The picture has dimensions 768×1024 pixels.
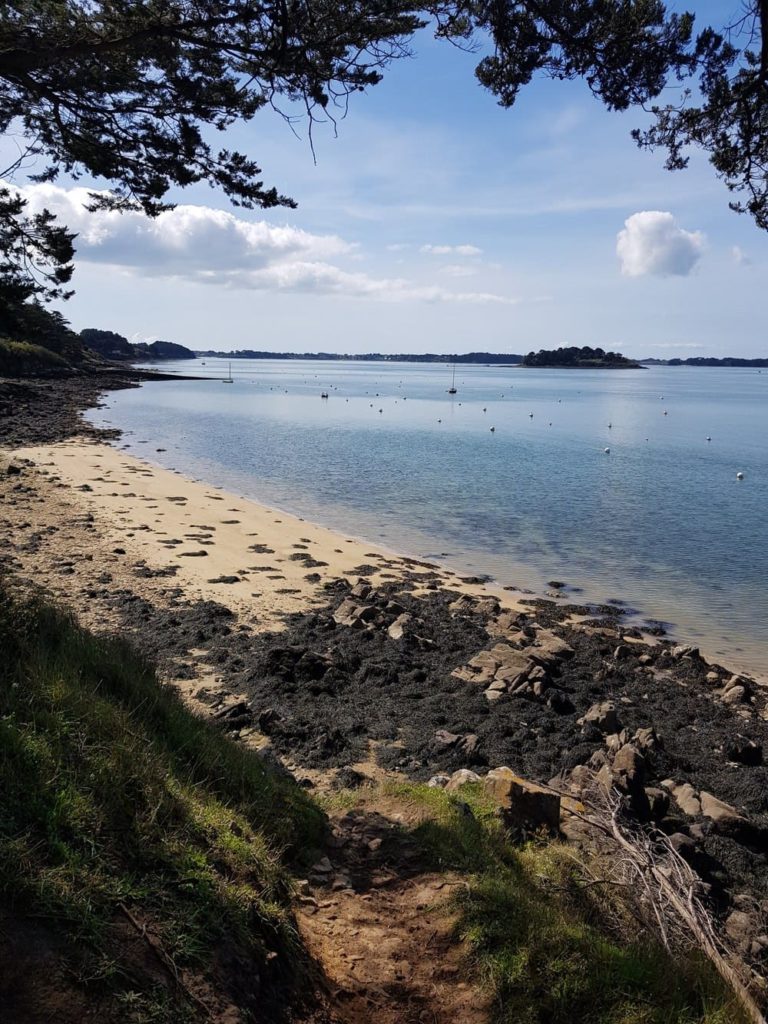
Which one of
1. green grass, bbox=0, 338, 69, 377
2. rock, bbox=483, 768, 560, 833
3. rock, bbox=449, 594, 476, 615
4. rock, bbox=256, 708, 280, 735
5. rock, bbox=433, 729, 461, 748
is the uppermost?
green grass, bbox=0, 338, 69, 377

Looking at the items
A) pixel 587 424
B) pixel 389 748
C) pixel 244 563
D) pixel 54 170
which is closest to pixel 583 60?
pixel 54 170

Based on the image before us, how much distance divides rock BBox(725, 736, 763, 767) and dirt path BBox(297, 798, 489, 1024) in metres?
5.47

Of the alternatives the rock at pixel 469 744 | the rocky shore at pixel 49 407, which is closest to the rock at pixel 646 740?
the rock at pixel 469 744

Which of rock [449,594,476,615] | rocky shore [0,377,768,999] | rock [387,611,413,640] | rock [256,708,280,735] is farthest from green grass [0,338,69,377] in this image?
rock [256,708,280,735]

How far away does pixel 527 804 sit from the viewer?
6.18m

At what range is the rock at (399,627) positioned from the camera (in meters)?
12.6

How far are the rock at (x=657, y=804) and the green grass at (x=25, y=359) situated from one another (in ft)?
235

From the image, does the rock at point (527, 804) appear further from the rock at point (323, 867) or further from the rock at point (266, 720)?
the rock at point (266, 720)

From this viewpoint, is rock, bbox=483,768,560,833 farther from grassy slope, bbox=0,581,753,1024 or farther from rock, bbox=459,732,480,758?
rock, bbox=459,732,480,758

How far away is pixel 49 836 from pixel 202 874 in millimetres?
819

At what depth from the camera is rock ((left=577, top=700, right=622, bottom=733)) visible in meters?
9.28

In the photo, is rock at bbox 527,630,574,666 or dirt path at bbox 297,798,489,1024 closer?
dirt path at bbox 297,798,489,1024

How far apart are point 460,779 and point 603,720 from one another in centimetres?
289

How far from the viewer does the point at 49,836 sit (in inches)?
144
